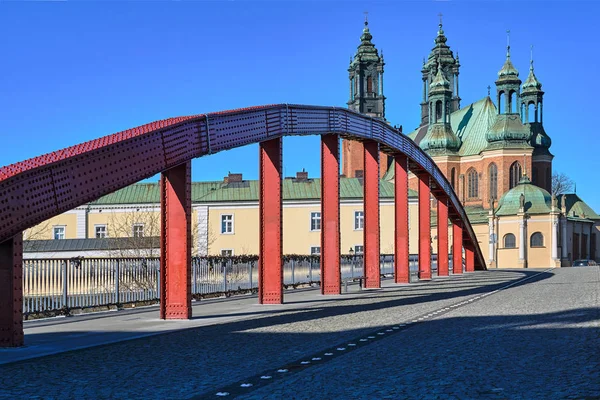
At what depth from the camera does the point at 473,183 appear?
318 feet

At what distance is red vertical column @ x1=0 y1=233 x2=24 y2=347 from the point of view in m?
11.3

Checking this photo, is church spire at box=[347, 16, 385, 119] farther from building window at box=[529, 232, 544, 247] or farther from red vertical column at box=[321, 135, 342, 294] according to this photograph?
red vertical column at box=[321, 135, 342, 294]

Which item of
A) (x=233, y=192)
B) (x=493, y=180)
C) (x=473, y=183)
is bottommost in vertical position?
(x=233, y=192)

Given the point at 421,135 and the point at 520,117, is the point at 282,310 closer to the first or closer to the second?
the point at 520,117

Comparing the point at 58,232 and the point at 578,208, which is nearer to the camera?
the point at 58,232

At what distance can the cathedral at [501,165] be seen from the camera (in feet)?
269

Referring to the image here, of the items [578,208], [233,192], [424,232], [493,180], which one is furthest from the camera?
[578,208]

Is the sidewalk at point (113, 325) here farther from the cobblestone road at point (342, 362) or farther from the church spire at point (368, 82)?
the church spire at point (368, 82)

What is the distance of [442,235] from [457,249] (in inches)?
237

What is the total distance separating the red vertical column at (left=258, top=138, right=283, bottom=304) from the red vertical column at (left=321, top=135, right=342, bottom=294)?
13.0 feet

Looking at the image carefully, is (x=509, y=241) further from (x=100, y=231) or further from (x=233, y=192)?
(x=100, y=231)

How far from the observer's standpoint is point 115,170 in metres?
13.0

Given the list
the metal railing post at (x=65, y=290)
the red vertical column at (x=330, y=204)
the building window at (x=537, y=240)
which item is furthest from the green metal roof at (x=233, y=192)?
the metal railing post at (x=65, y=290)

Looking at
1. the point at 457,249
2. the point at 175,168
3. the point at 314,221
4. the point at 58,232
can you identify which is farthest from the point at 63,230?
the point at 175,168
